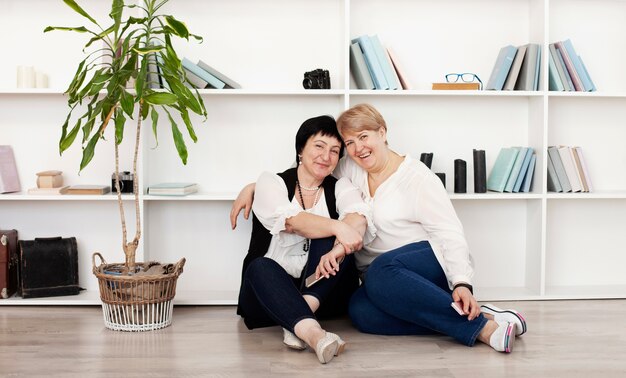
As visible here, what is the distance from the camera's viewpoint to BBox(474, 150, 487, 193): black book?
3.94 meters

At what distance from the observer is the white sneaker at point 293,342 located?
117 inches

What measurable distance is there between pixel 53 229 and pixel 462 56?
7.70ft

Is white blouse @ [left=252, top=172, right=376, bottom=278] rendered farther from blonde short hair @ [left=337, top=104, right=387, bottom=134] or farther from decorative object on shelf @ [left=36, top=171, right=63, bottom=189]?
decorative object on shelf @ [left=36, top=171, right=63, bottom=189]

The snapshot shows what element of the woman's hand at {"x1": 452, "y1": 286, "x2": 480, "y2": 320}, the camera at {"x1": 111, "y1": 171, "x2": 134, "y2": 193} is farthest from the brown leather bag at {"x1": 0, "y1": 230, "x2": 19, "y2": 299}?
the woman's hand at {"x1": 452, "y1": 286, "x2": 480, "y2": 320}

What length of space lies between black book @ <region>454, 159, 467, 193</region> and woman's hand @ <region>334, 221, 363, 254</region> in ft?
3.19

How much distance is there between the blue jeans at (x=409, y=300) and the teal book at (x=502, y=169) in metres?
0.92

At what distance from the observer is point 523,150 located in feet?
13.0

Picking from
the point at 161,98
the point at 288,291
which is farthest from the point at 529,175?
the point at 161,98

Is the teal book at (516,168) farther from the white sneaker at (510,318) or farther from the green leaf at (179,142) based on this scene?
the green leaf at (179,142)

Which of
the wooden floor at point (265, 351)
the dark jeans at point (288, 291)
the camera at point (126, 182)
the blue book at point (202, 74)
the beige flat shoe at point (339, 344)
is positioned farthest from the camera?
the camera at point (126, 182)

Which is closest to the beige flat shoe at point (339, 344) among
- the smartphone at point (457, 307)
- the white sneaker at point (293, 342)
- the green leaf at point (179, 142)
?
the white sneaker at point (293, 342)

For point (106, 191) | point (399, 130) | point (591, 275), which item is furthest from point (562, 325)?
point (106, 191)

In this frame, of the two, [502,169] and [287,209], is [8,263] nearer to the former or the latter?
[287,209]

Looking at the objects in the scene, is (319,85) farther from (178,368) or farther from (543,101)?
(178,368)
